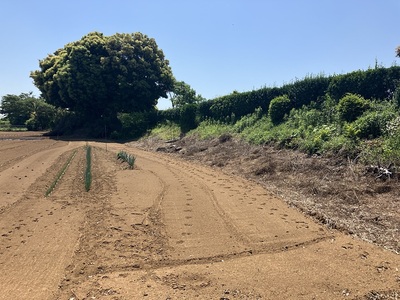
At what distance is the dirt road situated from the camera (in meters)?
3.53

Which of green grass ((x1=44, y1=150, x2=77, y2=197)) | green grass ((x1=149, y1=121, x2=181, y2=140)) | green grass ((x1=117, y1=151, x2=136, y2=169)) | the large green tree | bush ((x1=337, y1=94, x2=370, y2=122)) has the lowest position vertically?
green grass ((x1=44, y1=150, x2=77, y2=197))

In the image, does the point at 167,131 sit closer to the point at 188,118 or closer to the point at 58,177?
the point at 188,118

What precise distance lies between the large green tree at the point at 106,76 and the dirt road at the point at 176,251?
81.8 feet

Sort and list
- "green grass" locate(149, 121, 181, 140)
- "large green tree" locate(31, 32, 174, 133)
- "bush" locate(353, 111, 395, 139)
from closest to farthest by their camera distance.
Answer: "bush" locate(353, 111, 395, 139) → "green grass" locate(149, 121, 181, 140) → "large green tree" locate(31, 32, 174, 133)

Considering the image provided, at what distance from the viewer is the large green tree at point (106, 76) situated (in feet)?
102

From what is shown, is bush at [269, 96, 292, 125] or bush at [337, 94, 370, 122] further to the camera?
bush at [269, 96, 292, 125]

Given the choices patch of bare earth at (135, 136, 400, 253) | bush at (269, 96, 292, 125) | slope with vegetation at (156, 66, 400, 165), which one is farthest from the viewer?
bush at (269, 96, 292, 125)

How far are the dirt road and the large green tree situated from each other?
24.9 meters

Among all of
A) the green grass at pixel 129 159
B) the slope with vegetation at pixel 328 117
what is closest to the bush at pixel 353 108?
the slope with vegetation at pixel 328 117

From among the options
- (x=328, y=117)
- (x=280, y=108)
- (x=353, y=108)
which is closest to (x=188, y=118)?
(x=280, y=108)

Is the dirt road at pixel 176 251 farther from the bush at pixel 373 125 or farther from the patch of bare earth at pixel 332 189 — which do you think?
the bush at pixel 373 125

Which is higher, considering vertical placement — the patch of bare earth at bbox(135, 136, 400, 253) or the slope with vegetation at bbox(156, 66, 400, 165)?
the slope with vegetation at bbox(156, 66, 400, 165)

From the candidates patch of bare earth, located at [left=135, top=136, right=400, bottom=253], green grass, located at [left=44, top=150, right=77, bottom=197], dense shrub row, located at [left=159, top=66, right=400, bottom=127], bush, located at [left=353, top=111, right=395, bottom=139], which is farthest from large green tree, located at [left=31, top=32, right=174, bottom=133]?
bush, located at [left=353, top=111, right=395, bottom=139]

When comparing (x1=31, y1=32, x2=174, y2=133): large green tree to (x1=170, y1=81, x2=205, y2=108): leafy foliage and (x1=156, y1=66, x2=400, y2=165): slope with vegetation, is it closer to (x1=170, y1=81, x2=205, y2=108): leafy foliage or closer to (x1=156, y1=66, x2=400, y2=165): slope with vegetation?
(x1=170, y1=81, x2=205, y2=108): leafy foliage
